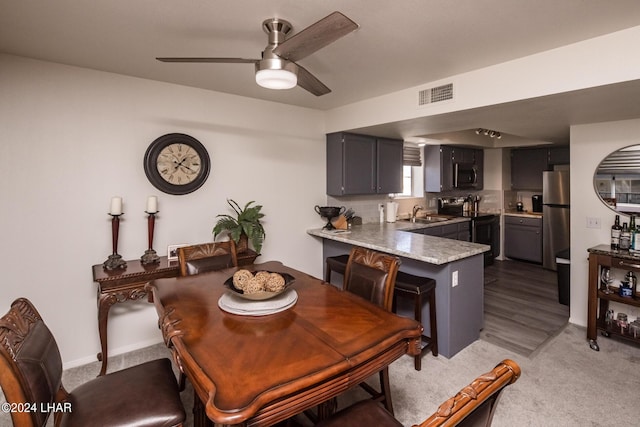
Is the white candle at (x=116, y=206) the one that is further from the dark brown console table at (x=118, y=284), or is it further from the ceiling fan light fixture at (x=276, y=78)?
the ceiling fan light fixture at (x=276, y=78)

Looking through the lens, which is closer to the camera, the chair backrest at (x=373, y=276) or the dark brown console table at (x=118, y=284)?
the chair backrest at (x=373, y=276)

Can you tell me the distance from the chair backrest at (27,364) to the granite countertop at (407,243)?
2.35m

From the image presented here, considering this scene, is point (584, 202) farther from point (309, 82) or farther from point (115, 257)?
point (115, 257)

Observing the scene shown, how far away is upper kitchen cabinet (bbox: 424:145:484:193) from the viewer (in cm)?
542

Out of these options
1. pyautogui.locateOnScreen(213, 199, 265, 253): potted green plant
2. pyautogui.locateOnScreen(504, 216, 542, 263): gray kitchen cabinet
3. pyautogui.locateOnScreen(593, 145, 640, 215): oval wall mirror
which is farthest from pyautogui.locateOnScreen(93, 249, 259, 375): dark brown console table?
pyautogui.locateOnScreen(504, 216, 542, 263): gray kitchen cabinet

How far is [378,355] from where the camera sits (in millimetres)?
1372

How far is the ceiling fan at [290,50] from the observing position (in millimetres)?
1363

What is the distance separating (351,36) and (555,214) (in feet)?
16.2

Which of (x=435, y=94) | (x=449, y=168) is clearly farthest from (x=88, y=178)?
(x=449, y=168)

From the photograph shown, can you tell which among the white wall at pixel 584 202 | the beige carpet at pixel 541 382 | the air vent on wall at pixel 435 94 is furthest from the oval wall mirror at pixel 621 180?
the air vent on wall at pixel 435 94

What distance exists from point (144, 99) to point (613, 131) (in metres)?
4.44

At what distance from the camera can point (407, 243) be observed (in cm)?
314

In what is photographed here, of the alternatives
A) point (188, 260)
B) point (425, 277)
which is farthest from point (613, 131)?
point (188, 260)

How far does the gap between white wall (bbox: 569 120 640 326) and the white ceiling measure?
1.03 ft
